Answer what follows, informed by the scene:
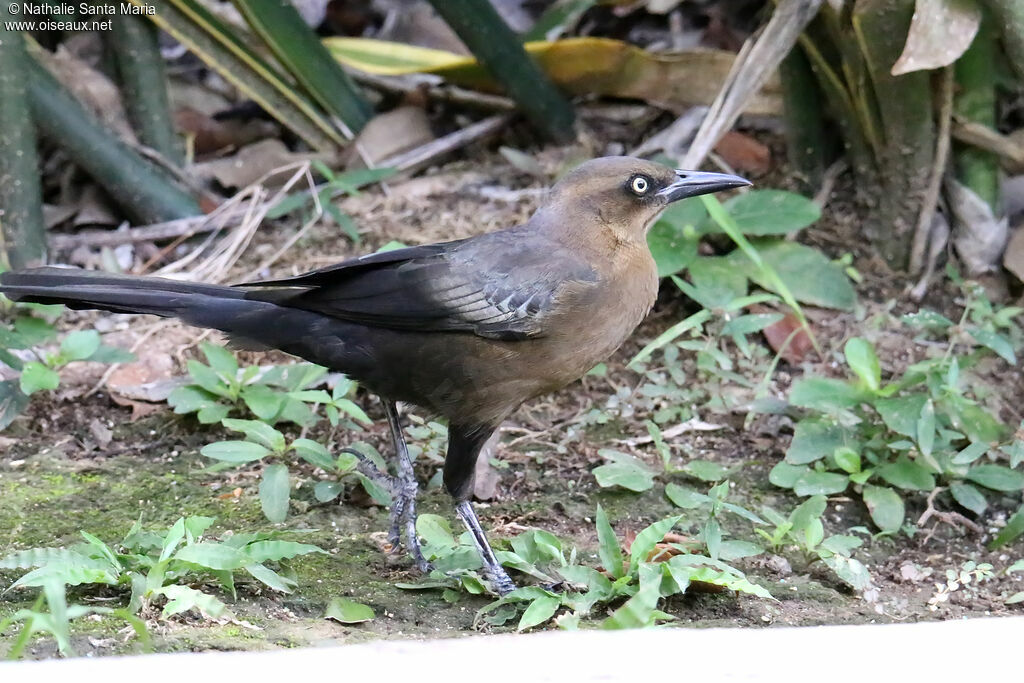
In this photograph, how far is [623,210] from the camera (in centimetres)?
399

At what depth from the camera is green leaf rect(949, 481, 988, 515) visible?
388 cm

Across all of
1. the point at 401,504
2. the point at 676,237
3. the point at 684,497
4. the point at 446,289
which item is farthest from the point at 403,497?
the point at 676,237

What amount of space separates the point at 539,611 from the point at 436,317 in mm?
1063

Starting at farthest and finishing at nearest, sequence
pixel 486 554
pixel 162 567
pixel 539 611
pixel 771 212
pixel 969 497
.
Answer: pixel 771 212
pixel 969 497
pixel 486 554
pixel 539 611
pixel 162 567

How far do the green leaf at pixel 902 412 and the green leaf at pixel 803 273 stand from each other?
94 cm

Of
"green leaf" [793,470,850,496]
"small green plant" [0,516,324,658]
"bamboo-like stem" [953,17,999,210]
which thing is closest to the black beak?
"green leaf" [793,470,850,496]

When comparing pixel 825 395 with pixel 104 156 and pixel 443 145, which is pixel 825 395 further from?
pixel 104 156

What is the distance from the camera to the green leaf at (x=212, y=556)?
9.64 feet

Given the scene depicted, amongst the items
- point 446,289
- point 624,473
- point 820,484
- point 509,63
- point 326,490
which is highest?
point 509,63

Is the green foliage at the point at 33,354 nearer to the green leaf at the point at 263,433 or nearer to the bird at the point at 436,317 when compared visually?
the bird at the point at 436,317

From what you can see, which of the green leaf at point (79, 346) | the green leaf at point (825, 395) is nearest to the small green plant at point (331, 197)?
the green leaf at point (79, 346)

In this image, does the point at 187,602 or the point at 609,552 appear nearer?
the point at 187,602

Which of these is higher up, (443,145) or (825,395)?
(443,145)

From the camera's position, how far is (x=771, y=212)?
4.96 m
